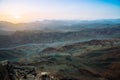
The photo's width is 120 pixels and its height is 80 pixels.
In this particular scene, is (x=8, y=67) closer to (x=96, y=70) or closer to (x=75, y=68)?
(x=75, y=68)

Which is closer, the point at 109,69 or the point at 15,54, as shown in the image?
the point at 109,69

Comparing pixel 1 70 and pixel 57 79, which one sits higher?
pixel 1 70

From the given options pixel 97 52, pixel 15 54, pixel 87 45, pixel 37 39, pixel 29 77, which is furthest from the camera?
pixel 37 39

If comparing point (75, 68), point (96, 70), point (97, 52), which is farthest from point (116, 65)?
point (97, 52)

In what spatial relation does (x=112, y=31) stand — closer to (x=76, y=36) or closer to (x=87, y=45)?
(x=76, y=36)

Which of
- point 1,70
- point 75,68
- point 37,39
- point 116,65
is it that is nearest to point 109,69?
point 116,65

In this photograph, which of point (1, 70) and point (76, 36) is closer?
point (1, 70)

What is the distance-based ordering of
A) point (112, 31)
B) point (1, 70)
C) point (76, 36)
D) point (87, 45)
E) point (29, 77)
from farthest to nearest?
point (112, 31)
point (76, 36)
point (87, 45)
point (29, 77)
point (1, 70)

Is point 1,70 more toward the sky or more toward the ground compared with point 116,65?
more toward the sky

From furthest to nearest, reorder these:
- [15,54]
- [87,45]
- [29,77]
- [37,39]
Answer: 1. [37,39]
2. [87,45]
3. [15,54]
4. [29,77]
